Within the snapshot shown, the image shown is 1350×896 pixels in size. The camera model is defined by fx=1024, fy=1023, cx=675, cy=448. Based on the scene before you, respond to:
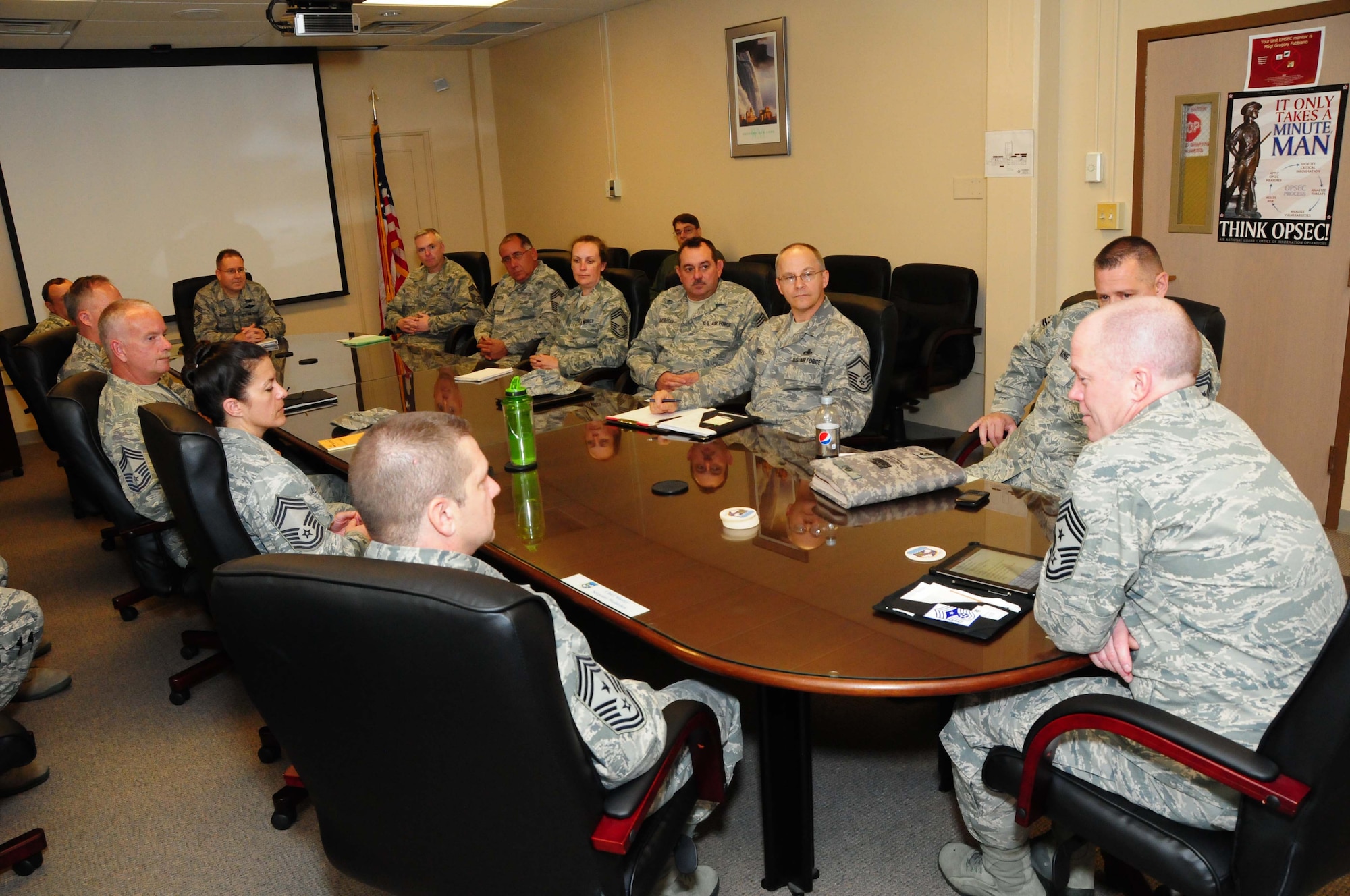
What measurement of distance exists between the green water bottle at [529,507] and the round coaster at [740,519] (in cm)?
44

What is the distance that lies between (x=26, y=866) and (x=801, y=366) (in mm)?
2725

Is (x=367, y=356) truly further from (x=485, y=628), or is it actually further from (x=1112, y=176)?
(x=485, y=628)

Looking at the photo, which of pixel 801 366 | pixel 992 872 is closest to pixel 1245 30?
pixel 801 366

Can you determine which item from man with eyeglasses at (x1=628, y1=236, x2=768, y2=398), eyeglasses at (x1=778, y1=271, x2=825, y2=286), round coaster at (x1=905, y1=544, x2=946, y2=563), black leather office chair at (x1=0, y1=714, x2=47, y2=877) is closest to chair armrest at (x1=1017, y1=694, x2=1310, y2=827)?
round coaster at (x1=905, y1=544, x2=946, y2=563)

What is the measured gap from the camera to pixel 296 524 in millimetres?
2516

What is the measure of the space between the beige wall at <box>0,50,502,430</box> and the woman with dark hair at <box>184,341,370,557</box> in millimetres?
6359

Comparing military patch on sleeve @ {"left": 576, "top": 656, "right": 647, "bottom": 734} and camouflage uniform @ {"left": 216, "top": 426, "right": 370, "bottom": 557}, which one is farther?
camouflage uniform @ {"left": 216, "top": 426, "right": 370, "bottom": 557}

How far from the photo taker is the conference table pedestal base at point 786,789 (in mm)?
2057

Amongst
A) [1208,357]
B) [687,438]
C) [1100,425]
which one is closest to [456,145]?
[687,438]

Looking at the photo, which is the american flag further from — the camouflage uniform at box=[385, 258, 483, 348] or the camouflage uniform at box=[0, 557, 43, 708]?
the camouflage uniform at box=[0, 557, 43, 708]

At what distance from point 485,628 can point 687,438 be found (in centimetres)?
198


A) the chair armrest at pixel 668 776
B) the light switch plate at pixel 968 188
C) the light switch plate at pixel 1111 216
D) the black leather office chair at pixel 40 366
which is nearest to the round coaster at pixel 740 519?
the chair armrest at pixel 668 776

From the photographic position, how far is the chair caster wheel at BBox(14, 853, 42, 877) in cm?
251

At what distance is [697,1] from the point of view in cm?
679
